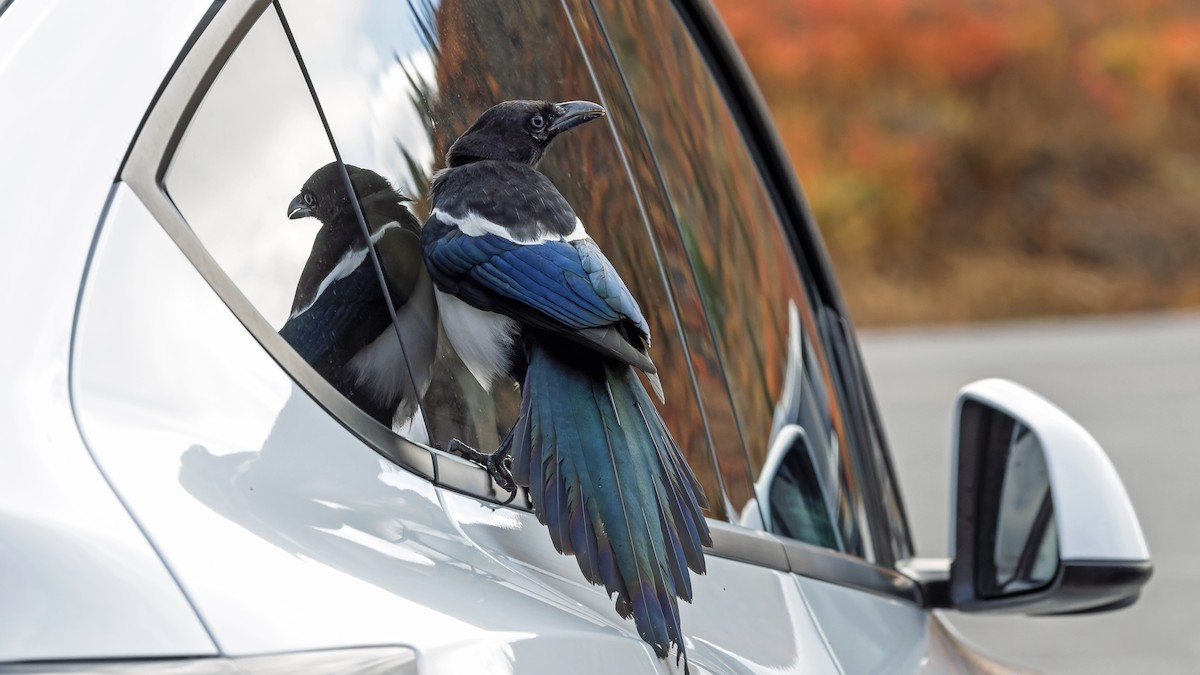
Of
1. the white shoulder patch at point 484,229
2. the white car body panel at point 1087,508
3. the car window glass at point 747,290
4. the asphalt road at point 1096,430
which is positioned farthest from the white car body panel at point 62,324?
the asphalt road at point 1096,430

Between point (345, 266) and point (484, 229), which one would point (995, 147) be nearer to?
point (484, 229)

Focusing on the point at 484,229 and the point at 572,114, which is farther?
the point at 572,114

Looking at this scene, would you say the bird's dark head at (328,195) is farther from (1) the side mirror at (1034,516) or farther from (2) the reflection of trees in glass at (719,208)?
(1) the side mirror at (1034,516)

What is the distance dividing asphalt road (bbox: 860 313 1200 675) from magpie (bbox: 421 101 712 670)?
5773mm

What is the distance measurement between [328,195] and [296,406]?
21cm

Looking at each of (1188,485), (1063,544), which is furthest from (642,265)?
(1188,485)

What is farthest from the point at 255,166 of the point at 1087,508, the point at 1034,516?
the point at 1034,516

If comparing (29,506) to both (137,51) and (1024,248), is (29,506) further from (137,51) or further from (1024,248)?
(1024,248)

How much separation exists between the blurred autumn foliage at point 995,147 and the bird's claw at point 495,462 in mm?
24773

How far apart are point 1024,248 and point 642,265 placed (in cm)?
2610

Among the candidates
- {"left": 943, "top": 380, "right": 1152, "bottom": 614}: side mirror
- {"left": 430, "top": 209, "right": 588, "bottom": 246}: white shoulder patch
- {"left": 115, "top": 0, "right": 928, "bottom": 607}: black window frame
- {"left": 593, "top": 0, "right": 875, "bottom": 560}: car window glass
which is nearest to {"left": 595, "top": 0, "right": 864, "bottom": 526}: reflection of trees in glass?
{"left": 593, "top": 0, "right": 875, "bottom": 560}: car window glass

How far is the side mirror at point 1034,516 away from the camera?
2.22 meters

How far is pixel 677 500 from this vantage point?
1.21 metres

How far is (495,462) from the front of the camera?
1.24 m
